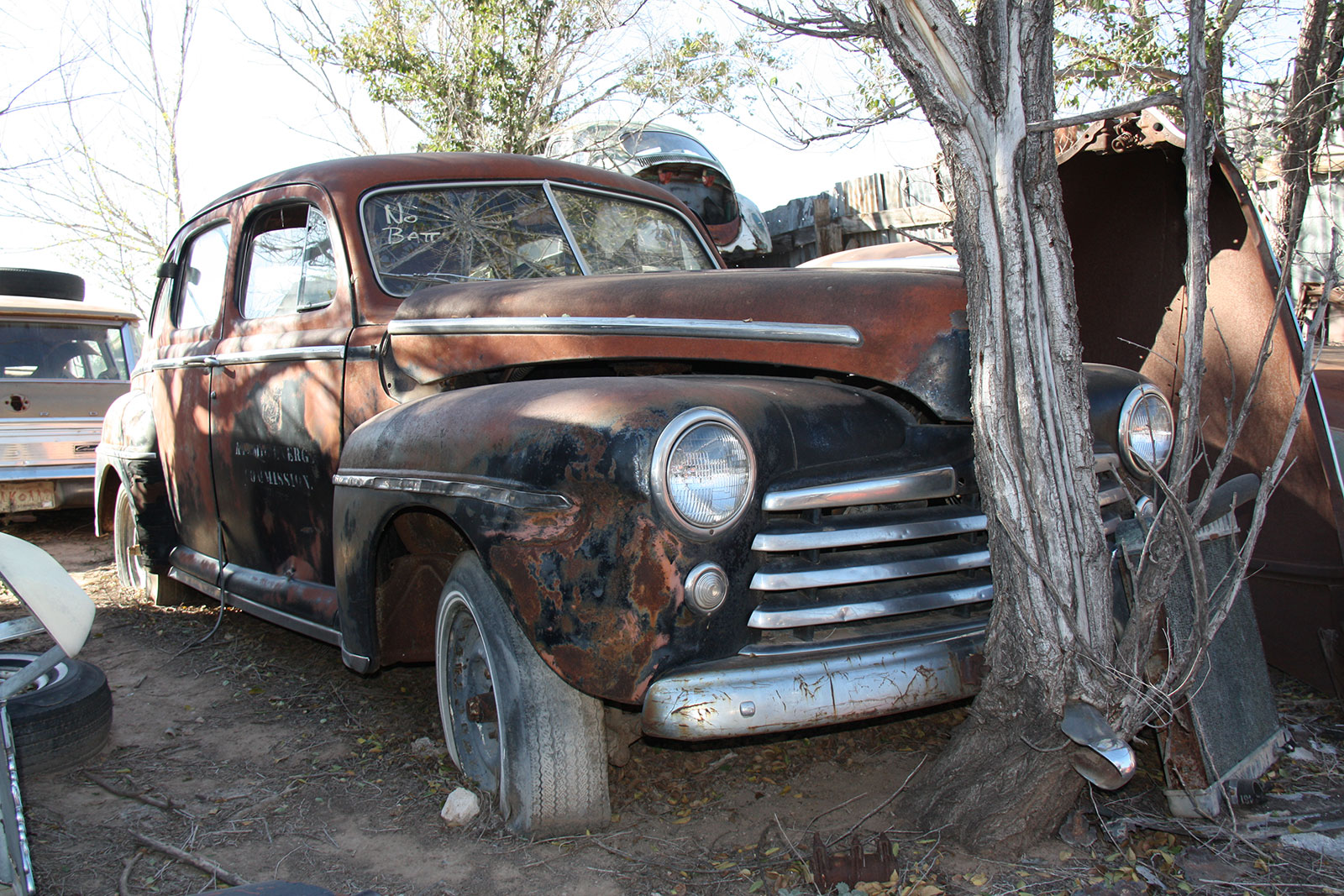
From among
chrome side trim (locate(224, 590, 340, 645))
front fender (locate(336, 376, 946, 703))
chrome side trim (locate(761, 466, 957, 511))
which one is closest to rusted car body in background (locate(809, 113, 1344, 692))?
chrome side trim (locate(761, 466, 957, 511))

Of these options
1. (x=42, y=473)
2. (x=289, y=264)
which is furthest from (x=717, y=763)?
(x=42, y=473)

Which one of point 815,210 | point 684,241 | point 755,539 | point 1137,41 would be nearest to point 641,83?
point 815,210

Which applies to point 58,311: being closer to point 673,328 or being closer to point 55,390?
point 55,390

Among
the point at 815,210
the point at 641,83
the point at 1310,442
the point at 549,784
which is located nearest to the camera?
the point at 549,784

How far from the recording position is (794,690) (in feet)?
6.23

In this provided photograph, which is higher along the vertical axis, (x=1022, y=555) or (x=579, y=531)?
(x=579, y=531)

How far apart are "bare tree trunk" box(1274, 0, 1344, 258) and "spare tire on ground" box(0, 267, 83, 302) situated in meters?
8.86

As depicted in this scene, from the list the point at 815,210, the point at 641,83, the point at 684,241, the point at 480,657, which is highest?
the point at 641,83

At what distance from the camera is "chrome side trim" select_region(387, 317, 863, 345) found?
2408 mm

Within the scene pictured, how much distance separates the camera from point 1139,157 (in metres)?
3.41

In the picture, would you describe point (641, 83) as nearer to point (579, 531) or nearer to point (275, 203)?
point (275, 203)

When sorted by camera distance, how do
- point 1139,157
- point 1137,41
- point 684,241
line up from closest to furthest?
point 1139,157, point 684,241, point 1137,41

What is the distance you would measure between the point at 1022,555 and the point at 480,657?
1252 mm

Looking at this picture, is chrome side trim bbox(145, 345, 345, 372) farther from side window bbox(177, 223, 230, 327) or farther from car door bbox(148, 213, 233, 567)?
side window bbox(177, 223, 230, 327)
